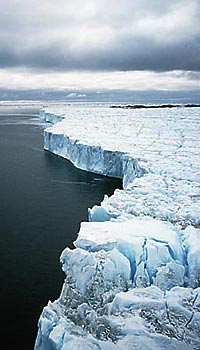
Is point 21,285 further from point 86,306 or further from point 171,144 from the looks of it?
point 171,144

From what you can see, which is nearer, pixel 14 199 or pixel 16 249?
Answer: pixel 16 249

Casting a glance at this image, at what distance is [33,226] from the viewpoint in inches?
452

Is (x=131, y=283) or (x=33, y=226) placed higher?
(x=131, y=283)

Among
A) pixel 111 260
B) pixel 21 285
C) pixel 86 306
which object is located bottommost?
pixel 21 285

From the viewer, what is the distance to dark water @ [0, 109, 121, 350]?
23.7 ft

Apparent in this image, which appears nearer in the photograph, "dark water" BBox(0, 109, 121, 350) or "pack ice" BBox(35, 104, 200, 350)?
"pack ice" BBox(35, 104, 200, 350)

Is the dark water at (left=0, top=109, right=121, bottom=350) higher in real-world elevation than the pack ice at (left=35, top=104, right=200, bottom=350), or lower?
lower

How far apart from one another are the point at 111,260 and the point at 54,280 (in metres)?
3.36

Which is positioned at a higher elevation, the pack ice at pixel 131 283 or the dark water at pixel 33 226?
the pack ice at pixel 131 283

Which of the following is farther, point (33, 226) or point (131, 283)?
point (33, 226)

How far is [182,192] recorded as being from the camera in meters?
9.05

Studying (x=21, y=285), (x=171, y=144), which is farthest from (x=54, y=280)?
(x=171, y=144)

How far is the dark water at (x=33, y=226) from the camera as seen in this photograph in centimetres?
723

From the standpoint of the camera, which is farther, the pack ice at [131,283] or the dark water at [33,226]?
the dark water at [33,226]
